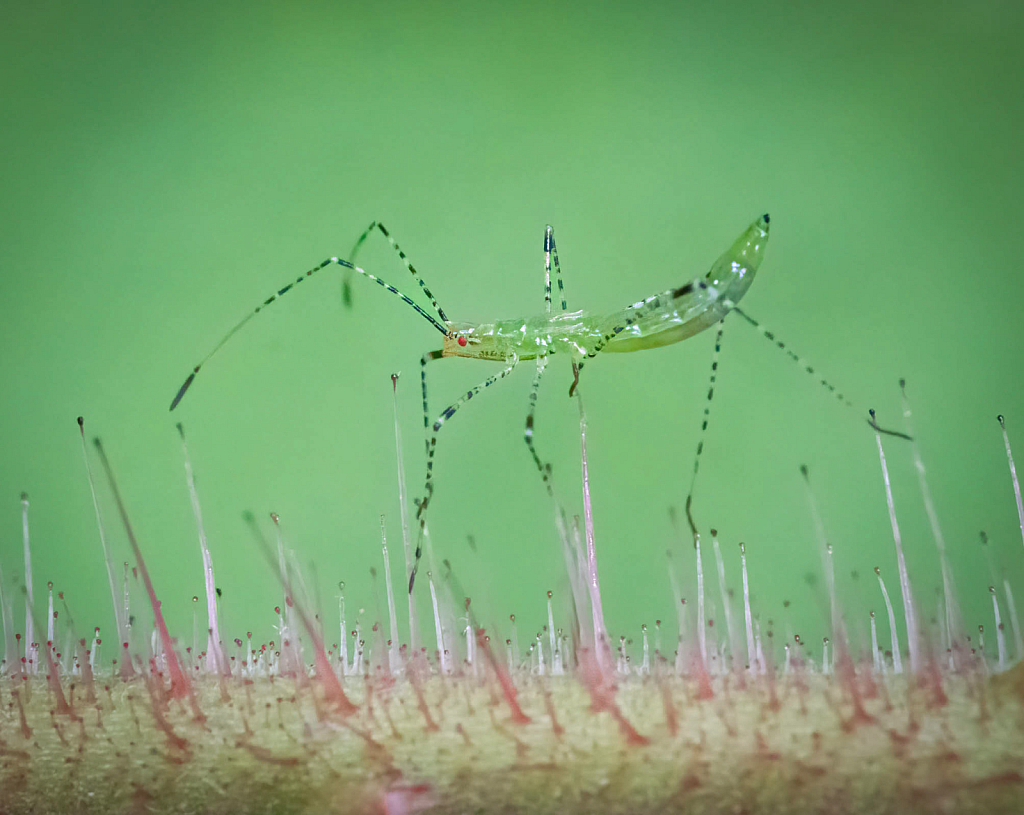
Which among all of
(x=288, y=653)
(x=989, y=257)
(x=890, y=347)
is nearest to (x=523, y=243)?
(x=890, y=347)

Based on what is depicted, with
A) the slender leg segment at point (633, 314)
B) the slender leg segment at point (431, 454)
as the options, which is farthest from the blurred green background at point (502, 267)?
the slender leg segment at point (633, 314)

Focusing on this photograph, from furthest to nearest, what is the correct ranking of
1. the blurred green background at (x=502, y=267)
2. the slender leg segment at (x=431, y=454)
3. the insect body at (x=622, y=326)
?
the blurred green background at (x=502, y=267)
the insect body at (x=622, y=326)
the slender leg segment at (x=431, y=454)

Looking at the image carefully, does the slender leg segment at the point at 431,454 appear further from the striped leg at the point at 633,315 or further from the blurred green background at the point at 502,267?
the blurred green background at the point at 502,267

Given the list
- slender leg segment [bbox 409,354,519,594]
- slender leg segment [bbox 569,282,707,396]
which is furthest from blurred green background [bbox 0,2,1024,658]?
slender leg segment [bbox 569,282,707,396]

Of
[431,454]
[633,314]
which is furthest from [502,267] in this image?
[431,454]

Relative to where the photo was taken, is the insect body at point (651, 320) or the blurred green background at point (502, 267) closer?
the insect body at point (651, 320)

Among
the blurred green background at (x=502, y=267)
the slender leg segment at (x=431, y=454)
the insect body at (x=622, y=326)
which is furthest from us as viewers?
the blurred green background at (x=502, y=267)

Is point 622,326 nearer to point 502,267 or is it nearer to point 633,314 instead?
point 633,314

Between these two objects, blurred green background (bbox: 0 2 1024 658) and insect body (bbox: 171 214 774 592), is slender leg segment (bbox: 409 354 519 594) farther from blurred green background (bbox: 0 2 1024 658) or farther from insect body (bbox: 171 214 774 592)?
blurred green background (bbox: 0 2 1024 658)
